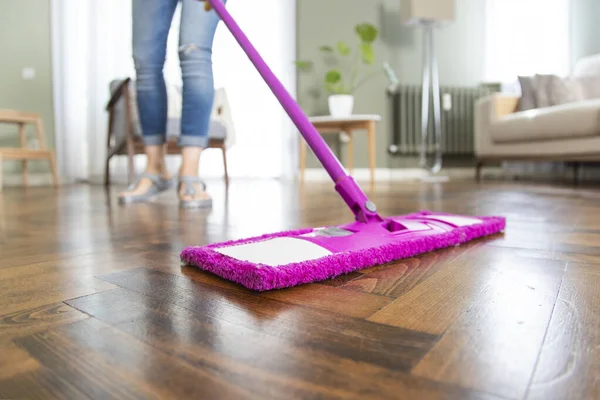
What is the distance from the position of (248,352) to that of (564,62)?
4654mm

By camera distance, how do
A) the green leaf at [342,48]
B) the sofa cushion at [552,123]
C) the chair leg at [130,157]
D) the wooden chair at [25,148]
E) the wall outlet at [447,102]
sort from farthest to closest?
the wall outlet at [447,102]
the green leaf at [342,48]
the wooden chair at [25,148]
the chair leg at [130,157]
the sofa cushion at [552,123]

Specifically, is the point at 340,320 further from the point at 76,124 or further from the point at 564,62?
the point at 564,62

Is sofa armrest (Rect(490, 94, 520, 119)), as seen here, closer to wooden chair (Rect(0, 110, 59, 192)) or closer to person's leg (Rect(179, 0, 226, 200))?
person's leg (Rect(179, 0, 226, 200))

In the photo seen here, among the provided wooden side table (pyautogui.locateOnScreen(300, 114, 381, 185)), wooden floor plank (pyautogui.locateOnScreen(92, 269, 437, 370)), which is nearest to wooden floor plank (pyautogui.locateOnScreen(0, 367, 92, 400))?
wooden floor plank (pyautogui.locateOnScreen(92, 269, 437, 370))

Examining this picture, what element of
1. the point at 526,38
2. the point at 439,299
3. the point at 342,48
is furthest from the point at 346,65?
the point at 439,299

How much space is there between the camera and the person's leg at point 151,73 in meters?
1.39

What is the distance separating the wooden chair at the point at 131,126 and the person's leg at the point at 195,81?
1.23m

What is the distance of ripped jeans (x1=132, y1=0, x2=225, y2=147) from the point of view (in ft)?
4.46

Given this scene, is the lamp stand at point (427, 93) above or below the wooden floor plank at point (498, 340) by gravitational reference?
above

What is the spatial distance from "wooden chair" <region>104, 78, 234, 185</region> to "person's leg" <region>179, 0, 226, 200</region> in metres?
1.23

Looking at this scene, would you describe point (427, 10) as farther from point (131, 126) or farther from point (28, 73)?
point (28, 73)

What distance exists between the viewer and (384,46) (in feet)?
12.6

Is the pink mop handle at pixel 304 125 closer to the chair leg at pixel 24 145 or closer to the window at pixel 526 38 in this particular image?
the chair leg at pixel 24 145

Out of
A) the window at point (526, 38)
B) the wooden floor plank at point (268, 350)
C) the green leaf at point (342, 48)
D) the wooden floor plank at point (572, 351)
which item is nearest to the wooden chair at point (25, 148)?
the green leaf at point (342, 48)
